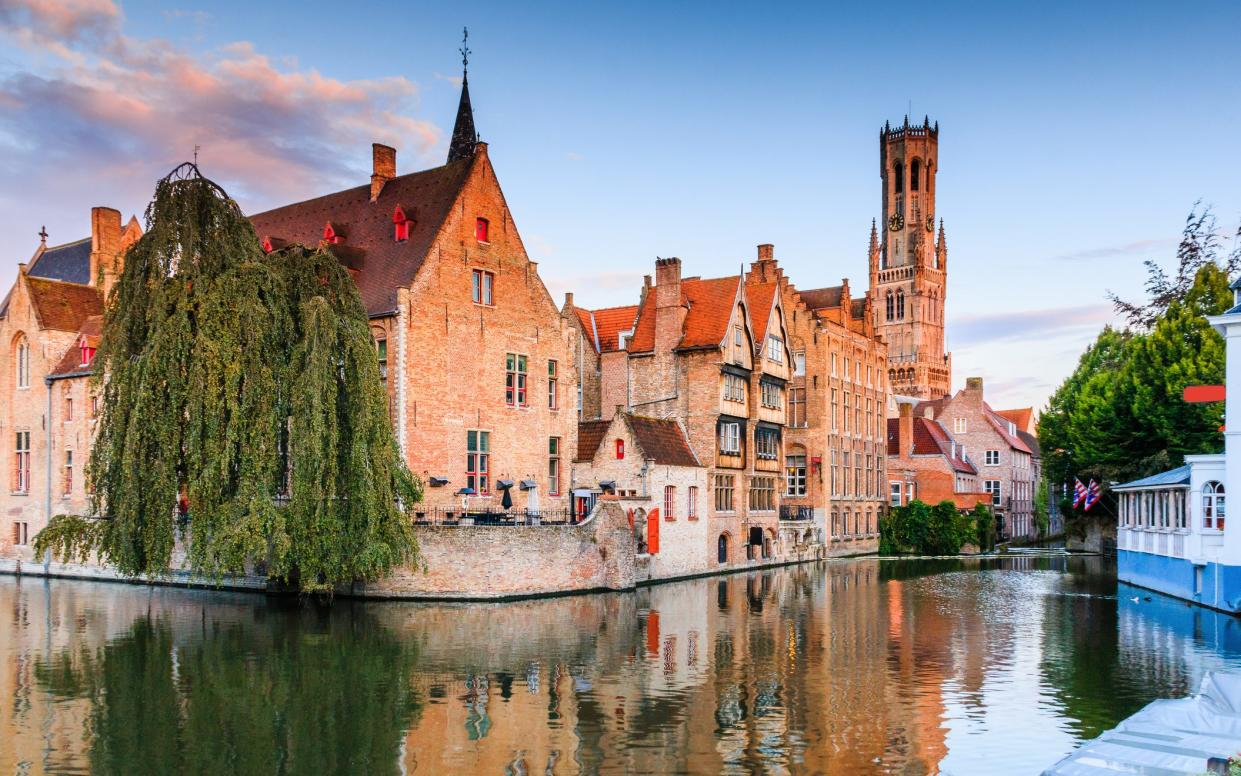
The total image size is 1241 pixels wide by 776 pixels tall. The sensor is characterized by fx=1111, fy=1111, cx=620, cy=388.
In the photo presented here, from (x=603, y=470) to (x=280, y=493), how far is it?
13.2m

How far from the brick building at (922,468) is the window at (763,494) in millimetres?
16671

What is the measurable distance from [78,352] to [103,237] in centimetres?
713

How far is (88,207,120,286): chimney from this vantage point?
47.2 meters

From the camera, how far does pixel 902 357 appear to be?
137875 mm

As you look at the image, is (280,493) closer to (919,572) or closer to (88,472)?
(88,472)

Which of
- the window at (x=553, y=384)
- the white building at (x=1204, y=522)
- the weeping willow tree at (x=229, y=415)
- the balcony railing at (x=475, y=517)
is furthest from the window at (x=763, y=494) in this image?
the weeping willow tree at (x=229, y=415)

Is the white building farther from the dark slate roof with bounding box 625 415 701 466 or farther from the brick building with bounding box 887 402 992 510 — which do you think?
the brick building with bounding box 887 402 992 510

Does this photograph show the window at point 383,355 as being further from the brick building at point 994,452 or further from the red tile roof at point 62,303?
the brick building at point 994,452

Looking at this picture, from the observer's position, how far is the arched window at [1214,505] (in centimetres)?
3134

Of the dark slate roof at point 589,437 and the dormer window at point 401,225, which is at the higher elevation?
the dormer window at point 401,225

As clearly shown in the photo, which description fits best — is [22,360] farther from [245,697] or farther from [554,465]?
[245,697]

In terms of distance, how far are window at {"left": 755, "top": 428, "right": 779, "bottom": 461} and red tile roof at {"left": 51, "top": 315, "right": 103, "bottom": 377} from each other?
26.5 meters

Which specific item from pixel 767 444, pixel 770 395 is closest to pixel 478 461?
pixel 767 444

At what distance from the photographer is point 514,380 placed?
39.2 m
